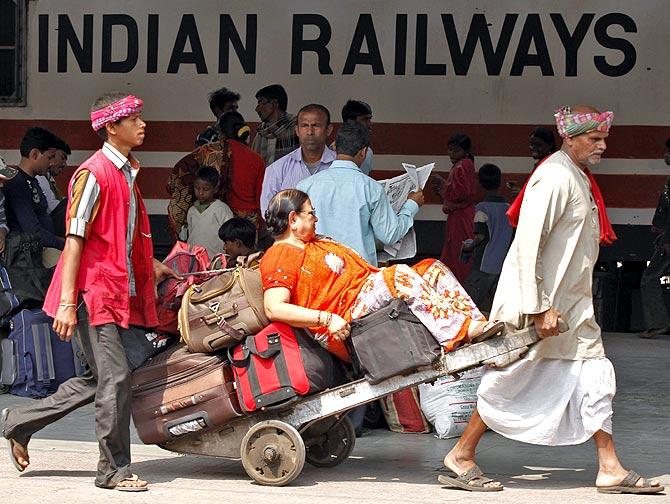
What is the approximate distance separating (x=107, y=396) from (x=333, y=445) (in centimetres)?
114

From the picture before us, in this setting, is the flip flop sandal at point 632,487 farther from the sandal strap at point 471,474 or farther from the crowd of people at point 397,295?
the sandal strap at point 471,474

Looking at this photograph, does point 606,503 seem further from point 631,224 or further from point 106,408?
point 631,224

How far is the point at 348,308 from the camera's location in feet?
20.5

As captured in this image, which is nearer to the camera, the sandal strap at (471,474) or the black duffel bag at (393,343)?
the black duffel bag at (393,343)

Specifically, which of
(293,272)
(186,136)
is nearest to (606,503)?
(293,272)

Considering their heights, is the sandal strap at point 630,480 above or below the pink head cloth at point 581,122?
below

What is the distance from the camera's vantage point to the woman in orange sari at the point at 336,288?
6.14 m

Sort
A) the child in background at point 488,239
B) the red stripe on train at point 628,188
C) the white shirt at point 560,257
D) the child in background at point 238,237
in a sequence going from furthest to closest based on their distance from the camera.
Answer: the red stripe on train at point 628,188 < the child in background at point 488,239 < the child in background at point 238,237 < the white shirt at point 560,257

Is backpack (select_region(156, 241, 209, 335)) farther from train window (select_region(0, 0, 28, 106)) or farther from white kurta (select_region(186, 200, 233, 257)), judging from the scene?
train window (select_region(0, 0, 28, 106))

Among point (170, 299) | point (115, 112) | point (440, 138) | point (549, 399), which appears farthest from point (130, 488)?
point (440, 138)

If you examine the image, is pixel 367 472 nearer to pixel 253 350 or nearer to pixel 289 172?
pixel 253 350

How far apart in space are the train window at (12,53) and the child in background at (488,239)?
395 cm

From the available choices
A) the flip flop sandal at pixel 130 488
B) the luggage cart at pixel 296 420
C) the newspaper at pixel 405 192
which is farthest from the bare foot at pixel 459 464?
the newspaper at pixel 405 192

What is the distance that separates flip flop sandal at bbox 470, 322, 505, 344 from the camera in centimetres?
607
